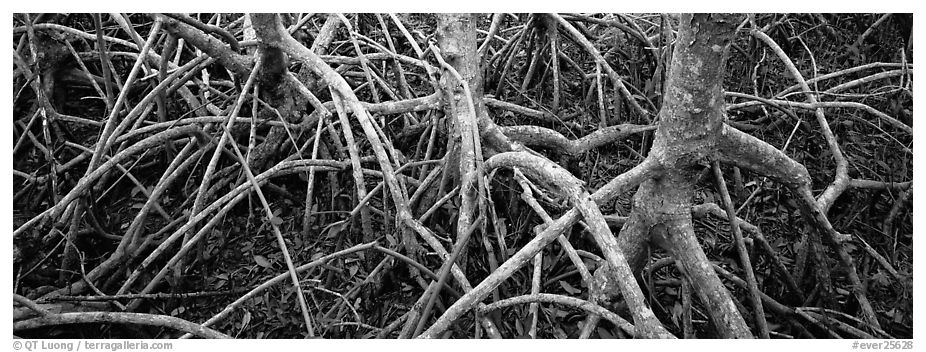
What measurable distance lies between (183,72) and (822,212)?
7.24 feet

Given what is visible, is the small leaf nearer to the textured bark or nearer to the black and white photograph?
the black and white photograph

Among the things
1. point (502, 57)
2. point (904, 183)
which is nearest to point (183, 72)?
point (502, 57)

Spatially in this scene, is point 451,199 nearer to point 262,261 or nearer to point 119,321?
point 262,261

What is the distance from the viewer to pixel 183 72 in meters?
2.60

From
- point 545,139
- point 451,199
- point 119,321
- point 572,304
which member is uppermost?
point 545,139

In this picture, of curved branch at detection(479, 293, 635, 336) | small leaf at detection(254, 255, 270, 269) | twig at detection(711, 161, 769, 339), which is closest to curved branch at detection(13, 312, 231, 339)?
small leaf at detection(254, 255, 270, 269)

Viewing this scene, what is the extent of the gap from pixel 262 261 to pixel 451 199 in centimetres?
69

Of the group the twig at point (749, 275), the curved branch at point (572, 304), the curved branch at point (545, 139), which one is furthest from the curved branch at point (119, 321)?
the twig at point (749, 275)

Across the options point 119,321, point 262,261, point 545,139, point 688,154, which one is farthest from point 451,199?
point 119,321

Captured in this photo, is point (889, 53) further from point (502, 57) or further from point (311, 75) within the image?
point (311, 75)

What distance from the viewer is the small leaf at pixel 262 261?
2412 mm

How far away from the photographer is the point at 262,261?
95.3 inches

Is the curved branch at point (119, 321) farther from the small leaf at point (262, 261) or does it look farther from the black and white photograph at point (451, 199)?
the small leaf at point (262, 261)

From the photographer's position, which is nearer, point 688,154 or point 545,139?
point 688,154
